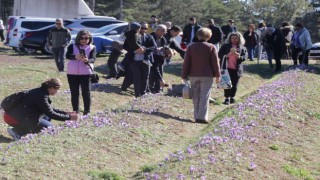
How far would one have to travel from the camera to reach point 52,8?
36.8 meters

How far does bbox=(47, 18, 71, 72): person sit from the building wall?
19910 millimetres

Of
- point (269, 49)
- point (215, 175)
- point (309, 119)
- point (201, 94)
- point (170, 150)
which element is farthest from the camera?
point (269, 49)

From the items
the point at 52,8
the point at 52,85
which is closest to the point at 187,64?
the point at 52,85

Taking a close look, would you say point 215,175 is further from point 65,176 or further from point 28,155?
point 28,155

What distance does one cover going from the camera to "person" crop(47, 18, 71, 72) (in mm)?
16906

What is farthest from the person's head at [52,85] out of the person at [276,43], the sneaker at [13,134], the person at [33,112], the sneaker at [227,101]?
the person at [276,43]

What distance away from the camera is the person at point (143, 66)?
1281 cm

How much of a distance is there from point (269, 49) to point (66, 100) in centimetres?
1046

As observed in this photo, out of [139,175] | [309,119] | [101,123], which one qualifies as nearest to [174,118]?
[101,123]

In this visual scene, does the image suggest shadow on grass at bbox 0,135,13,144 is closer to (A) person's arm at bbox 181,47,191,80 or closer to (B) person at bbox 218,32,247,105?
(A) person's arm at bbox 181,47,191,80

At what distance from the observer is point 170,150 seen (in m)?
8.77

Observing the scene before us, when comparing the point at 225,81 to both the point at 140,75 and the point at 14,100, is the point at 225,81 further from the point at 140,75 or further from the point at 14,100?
the point at 14,100

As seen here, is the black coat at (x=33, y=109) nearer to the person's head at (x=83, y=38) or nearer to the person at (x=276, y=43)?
the person's head at (x=83, y=38)

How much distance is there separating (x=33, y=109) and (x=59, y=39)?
809cm
